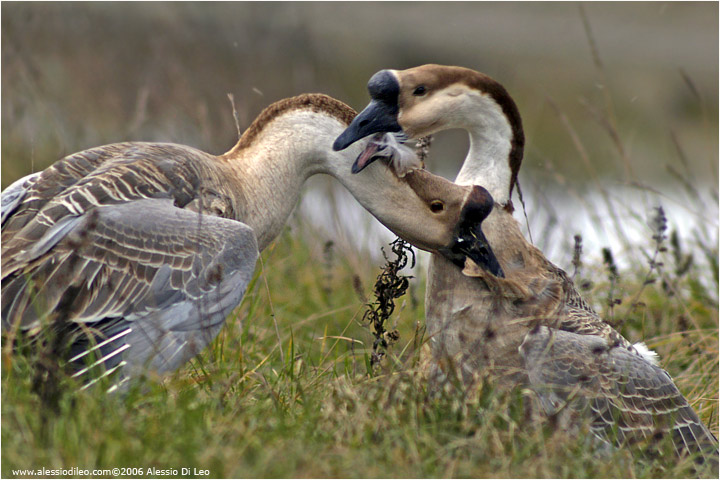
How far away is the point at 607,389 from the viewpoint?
4340 millimetres

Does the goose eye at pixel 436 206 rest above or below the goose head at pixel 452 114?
below

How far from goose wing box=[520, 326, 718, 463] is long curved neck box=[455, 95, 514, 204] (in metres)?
0.82

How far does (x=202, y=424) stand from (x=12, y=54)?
228 inches

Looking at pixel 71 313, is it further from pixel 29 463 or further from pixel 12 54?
pixel 12 54

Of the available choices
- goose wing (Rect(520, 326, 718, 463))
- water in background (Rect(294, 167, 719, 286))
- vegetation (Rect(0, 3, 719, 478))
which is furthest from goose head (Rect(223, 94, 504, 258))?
water in background (Rect(294, 167, 719, 286))

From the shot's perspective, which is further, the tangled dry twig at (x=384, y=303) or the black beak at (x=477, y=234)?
the tangled dry twig at (x=384, y=303)

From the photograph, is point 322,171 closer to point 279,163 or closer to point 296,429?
point 279,163

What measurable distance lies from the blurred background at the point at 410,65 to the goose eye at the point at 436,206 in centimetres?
198

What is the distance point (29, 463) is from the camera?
3.21 meters

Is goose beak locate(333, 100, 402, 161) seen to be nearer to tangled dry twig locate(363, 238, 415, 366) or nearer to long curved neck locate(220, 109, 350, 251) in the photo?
long curved neck locate(220, 109, 350, 251)

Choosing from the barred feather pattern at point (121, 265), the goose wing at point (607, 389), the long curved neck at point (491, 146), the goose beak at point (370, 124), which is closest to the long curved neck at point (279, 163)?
the goose beak at point (370, 124)

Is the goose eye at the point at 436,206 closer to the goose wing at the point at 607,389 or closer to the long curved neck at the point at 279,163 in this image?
the long curved neck at the point at 279,163

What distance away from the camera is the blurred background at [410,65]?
7969 millimetres

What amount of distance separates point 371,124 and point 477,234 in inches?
29.6
